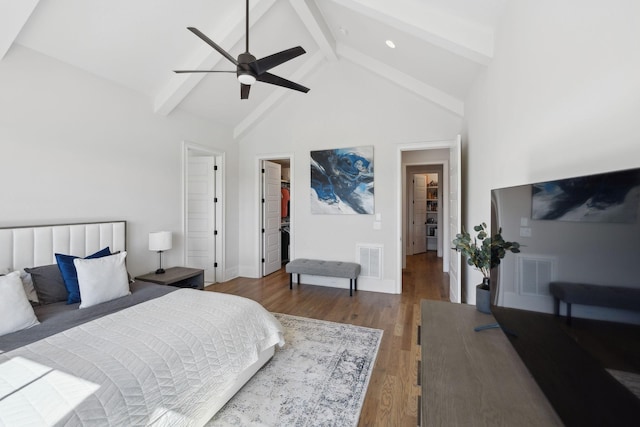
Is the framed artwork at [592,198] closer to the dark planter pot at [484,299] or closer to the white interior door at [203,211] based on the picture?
the dark planter pot at [484,299]

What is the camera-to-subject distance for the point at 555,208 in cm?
90

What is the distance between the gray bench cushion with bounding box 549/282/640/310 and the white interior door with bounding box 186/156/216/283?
16.0ft

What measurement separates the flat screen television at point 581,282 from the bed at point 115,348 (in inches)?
66.5

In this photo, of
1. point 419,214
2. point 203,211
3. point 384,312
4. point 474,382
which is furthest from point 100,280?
point 419,214

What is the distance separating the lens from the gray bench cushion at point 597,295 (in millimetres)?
580

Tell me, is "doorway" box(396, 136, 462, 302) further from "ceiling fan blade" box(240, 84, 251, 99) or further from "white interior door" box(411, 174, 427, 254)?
"ceiling fan blade" box(240, 84, 251, 99)

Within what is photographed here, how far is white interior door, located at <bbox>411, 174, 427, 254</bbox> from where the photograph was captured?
26.0ft

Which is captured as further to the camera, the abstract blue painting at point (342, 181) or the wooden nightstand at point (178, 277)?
the abstract blue painting at point (342, 181)

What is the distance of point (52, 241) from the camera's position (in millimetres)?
2672

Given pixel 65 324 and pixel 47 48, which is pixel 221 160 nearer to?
pixel 47 48

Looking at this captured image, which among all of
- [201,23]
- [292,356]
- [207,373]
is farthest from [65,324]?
[201,23]

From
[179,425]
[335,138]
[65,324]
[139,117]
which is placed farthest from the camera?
[335,138]

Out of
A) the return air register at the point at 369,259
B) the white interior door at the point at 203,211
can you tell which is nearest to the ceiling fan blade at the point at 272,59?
the white interior door at the point at 203,211

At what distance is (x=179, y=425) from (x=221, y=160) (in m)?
Result: 4.19
